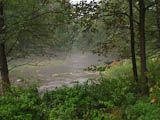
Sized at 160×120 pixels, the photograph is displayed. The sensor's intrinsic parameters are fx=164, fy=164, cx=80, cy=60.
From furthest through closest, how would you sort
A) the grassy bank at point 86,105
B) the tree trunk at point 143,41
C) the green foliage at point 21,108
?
the tree trunk at point 143,41 → the green foliage at point 21,108 → the grassy bank at point 86,105

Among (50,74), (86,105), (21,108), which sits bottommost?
(50,74)

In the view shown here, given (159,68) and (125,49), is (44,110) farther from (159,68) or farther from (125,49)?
(159,68)

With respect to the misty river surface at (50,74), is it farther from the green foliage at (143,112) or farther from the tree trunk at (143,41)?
the green foliage at (143,112)

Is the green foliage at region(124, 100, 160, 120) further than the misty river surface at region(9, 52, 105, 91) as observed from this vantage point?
No

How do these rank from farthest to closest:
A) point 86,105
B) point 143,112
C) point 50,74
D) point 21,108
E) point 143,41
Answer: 1. point 50,74
2. point 143,41
3. point 86,105
4. point 21,108
5. point 143,112

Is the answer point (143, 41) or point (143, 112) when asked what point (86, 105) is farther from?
point (143, 41)

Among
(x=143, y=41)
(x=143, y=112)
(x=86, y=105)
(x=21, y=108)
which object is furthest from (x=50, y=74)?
(x=143, y=112)

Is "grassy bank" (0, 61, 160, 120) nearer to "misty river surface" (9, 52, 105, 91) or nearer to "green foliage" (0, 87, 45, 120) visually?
"green foliage" (0, 87, 45, 120)

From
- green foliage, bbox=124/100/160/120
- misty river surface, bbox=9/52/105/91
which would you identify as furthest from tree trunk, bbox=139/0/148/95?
misty river surface, bbox=9/52/105/91

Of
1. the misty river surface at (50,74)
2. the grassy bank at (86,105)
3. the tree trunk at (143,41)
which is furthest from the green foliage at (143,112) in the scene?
the misty river surface at (50,74)

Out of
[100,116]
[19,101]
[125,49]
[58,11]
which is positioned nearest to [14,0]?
[58,11]

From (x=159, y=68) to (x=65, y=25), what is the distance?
232 inches

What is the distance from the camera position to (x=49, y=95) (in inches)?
210

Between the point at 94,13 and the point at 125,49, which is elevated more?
the point at 94,13
